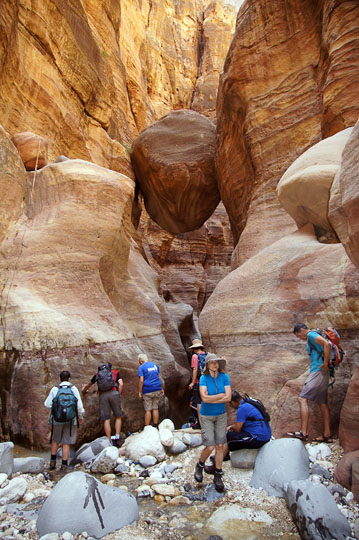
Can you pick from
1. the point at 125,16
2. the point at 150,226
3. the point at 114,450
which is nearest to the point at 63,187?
the point at 114,450

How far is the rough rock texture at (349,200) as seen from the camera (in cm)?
323

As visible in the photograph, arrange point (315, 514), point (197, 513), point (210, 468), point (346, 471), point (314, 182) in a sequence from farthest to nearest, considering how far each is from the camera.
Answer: point (314, 182) < point (210, 468) < point (346, 471) < point (197, 513) < point (315, 514)

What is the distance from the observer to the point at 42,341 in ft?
18.9

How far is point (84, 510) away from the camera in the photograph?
3002 millimetres

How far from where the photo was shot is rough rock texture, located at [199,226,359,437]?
549 centimetres

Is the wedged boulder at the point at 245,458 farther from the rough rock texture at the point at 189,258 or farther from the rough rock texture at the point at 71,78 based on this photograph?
the rough rock texture at the point at 189,258

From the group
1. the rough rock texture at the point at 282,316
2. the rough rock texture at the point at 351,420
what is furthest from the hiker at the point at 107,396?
the rough rock texture at the point at 351,420

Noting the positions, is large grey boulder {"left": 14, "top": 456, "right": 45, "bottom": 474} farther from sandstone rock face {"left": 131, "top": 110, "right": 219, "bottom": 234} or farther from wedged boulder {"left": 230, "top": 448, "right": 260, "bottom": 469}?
sandstone rock face {"left": 131, "top": 110, "right": 219, "bottom": 234}

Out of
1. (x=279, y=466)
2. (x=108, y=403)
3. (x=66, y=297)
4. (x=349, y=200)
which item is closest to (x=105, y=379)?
(x=108, y=403)

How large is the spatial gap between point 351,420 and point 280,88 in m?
9.26

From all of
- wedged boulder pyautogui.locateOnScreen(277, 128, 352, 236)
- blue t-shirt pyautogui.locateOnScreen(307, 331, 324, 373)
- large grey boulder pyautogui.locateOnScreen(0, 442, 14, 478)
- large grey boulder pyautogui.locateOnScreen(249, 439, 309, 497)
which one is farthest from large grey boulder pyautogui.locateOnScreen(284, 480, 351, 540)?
wedged boulder pyautogui.locateOnScreen(277, 128, 352, 236)

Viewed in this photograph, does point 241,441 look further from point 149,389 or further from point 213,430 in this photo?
point 149,389

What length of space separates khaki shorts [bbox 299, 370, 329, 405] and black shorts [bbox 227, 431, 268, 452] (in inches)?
35.1

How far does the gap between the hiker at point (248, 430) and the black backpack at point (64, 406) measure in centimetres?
180
